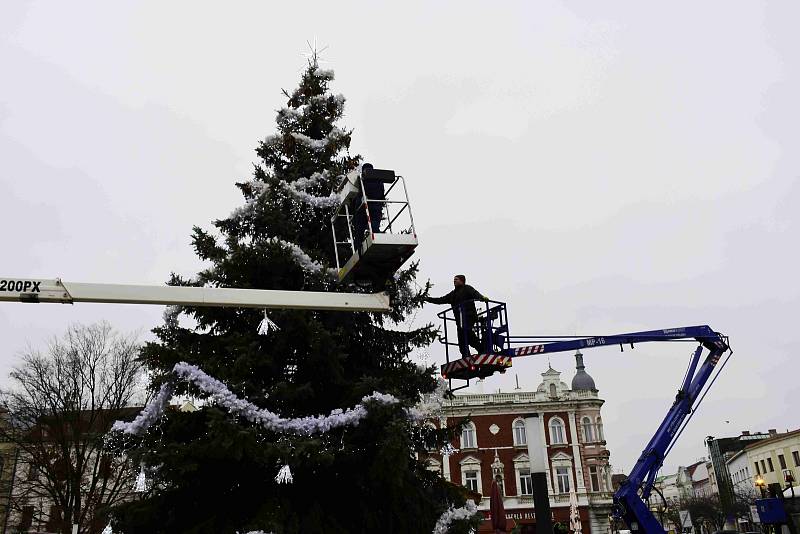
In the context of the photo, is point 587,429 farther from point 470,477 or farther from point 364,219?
point 364,219

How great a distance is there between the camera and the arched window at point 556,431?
56250mm

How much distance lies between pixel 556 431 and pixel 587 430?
279cm

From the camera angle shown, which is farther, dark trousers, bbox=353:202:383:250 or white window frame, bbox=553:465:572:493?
white window frame, bbox=553:465:572:493

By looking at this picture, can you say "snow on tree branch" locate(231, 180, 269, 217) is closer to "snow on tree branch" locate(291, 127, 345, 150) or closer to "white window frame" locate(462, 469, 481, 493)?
"snow on tree branch" locate(291, 127, 345, 150)

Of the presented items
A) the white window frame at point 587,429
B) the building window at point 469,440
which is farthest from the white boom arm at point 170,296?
the white window frame at point 587,429

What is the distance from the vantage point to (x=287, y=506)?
32.1ft

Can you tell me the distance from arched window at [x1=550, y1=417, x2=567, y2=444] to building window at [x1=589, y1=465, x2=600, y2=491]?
333 centimetres

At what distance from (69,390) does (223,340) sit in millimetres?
20948

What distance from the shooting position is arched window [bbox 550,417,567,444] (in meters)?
56.2

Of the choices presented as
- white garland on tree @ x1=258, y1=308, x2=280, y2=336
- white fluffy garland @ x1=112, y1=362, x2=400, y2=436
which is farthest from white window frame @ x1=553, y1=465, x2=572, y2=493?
white fluffy garland @ x1=112, y1=362, x2=400, y2=436

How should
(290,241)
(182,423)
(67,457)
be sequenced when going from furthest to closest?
(67,457) → (290,241) → (182,423)

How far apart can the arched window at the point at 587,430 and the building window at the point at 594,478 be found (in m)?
2.35

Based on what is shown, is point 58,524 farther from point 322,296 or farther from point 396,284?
point 322,296

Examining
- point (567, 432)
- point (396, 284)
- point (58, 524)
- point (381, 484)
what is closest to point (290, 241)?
point (396, 284)
